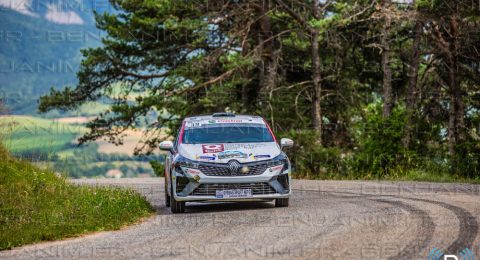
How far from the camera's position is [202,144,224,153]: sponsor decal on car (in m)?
14.5

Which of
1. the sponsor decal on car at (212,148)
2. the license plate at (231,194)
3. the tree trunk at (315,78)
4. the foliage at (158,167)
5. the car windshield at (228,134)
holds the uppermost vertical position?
the tree trunk at (315,78)

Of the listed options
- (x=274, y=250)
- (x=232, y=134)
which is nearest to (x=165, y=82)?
(x=232, y=134)

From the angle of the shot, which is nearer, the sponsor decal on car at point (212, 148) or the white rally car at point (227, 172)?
the white rally car at point (227, 172)

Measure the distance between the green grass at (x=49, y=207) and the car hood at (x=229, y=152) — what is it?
140 cm

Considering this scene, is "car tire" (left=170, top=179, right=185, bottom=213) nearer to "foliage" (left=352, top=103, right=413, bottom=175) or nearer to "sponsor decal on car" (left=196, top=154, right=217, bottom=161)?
"sponsor decal on car" (left=196, top=154, right=217, bottom=161)

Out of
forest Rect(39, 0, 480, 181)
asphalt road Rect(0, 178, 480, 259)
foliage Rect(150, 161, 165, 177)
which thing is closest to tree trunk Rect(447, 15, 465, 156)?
forest Rect(39, 0, 480, 181)

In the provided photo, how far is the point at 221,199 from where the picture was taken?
14.0m

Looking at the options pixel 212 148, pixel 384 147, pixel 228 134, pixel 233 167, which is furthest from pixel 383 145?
pixel 233 167

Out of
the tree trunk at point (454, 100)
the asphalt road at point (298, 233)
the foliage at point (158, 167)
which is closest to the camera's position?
the asphalt road at point (298, 233)

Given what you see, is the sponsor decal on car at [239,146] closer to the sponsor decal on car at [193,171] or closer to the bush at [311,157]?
the sponsor decal on car at [193,171]

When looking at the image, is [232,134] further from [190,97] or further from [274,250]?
[190,97]

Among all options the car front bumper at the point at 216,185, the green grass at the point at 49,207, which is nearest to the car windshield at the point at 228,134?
the car front bumper at the point at 216,185

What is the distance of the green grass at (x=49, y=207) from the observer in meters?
11.7

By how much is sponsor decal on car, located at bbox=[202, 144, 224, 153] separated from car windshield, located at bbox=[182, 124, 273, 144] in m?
0.36
